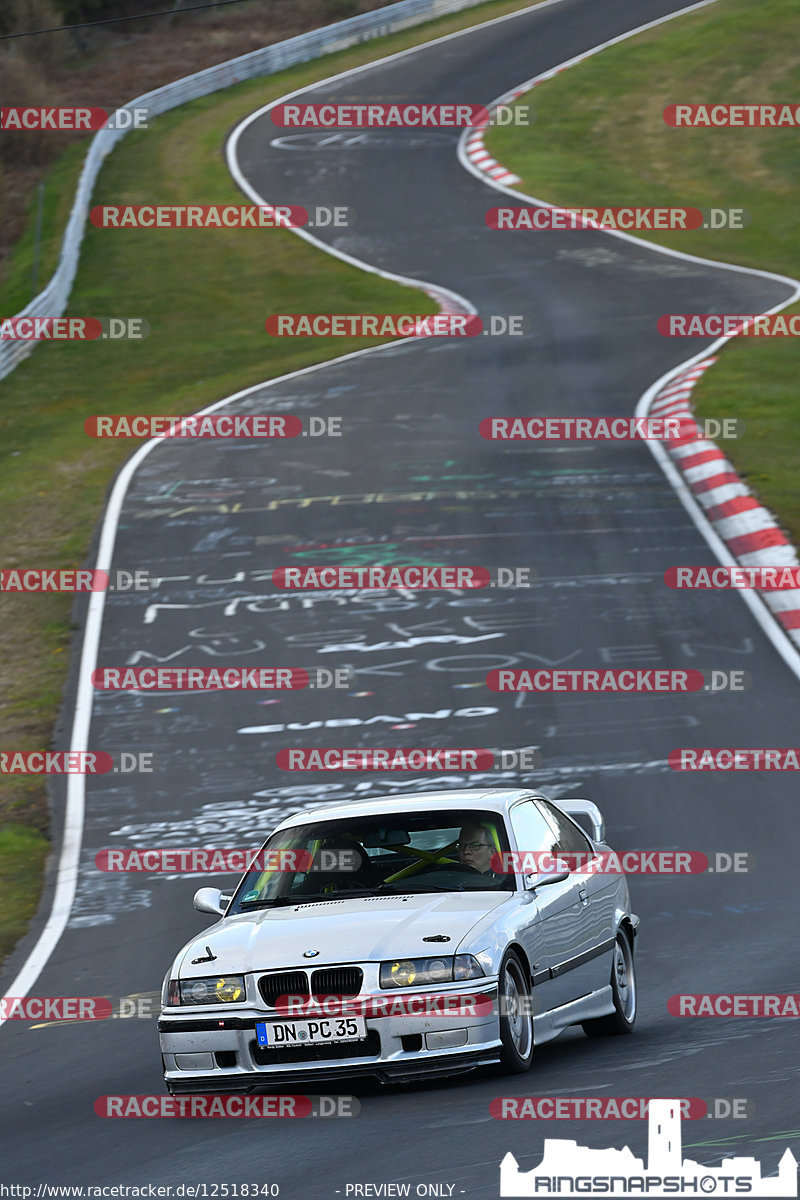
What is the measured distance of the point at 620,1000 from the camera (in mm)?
8914

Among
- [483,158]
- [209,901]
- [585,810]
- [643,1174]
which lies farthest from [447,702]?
[483,158]

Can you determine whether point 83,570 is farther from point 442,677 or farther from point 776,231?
point 776,231

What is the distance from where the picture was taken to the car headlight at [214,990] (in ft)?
24.9

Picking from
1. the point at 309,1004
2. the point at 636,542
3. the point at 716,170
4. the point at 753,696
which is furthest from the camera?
the point at 716,170

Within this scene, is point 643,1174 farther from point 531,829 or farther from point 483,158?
point 483,158

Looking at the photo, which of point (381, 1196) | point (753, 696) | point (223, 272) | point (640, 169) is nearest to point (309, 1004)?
point (381, 1196)

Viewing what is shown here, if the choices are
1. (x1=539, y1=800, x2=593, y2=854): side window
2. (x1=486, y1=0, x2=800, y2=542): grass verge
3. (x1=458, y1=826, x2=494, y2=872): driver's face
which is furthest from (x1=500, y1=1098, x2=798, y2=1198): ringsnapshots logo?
(x1=486, y1=0, x2=800, y2=542): grass verge

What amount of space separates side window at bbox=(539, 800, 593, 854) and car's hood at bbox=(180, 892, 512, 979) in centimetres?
113

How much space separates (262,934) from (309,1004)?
1.62 feet

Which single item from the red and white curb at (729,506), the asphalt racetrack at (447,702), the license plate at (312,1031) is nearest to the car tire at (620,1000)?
the asphalt racetrack at (447,702)

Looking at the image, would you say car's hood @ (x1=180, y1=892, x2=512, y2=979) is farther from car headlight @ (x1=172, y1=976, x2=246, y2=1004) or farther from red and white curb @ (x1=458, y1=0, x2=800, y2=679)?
red and white curb @ (x1=458, y1=0, x2=800, y2=679)

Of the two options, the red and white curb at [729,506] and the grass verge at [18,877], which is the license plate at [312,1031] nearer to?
the grass verge at [18,877]

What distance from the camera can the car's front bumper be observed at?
7.38m

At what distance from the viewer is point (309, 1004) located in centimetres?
747
